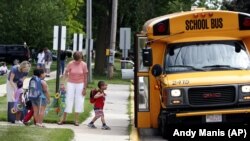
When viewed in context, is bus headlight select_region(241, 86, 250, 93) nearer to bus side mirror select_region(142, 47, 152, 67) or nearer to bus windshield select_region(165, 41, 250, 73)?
bus windshield select_region(165, 41, 250, 73)

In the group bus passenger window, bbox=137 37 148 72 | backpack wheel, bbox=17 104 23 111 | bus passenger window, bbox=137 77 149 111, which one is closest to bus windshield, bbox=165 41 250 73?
bus passenger window, bbox=137 37 148 72

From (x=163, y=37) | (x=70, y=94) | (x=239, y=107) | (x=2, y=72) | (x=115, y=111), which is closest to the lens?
(x=239, y=107)

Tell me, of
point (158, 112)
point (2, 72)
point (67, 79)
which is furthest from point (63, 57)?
point (158, 112)

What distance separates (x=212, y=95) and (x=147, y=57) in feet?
5.15

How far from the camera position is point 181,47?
12914mm

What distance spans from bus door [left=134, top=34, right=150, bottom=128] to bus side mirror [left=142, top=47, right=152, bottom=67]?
0.56m

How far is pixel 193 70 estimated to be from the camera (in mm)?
12469

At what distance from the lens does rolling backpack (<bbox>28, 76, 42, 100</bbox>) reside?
1374cm

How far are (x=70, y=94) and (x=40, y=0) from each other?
41343mm

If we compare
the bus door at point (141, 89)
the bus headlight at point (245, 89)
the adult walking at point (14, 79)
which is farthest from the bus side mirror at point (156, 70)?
the adult walking at point (14, 79)

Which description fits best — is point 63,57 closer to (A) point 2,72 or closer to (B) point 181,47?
(A) point 2,72

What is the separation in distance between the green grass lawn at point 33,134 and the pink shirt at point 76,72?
208cm

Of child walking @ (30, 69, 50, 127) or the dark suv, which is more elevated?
the dark suv

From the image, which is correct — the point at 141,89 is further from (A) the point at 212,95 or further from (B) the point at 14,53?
(B) the point at 14,53
